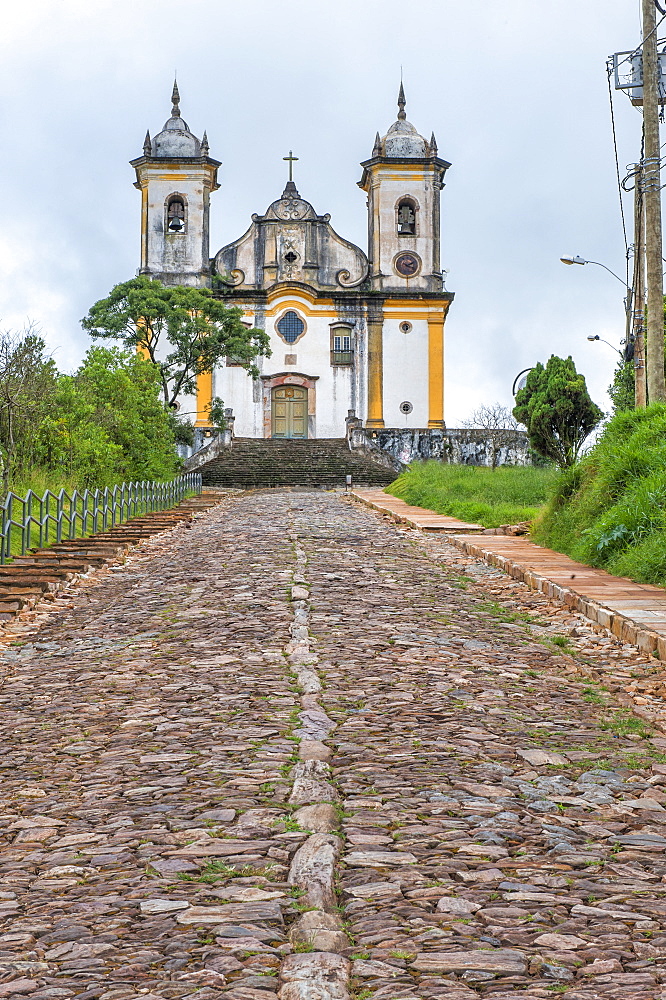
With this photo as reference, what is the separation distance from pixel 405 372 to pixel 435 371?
1.22 m

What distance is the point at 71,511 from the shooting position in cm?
1274

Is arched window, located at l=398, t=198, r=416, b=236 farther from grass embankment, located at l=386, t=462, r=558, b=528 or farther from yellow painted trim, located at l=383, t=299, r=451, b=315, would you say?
grass embankment, located at l=386, t=462, r=558, b=528

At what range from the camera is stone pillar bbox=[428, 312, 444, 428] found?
44.0 meters

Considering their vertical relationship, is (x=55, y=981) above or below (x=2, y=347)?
below

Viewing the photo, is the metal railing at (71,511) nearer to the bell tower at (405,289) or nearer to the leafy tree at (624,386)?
the leafy tree at (624,386)

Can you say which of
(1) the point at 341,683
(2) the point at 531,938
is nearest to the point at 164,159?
(1) the point at 341,683

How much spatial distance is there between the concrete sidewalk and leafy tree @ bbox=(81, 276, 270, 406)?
19.8 m

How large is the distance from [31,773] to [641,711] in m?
2.74

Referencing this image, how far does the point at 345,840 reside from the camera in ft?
10.5

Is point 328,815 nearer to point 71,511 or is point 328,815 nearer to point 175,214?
point 71,511

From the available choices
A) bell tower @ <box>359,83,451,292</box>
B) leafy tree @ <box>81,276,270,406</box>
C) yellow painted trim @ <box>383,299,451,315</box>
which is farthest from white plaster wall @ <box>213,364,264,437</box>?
leafy tree @ <box>81,276,270,406</box>

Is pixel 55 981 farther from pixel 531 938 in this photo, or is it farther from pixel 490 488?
pixel 490 488

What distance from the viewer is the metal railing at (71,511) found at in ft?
35.8

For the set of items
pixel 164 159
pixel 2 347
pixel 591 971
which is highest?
pixel 164 159
